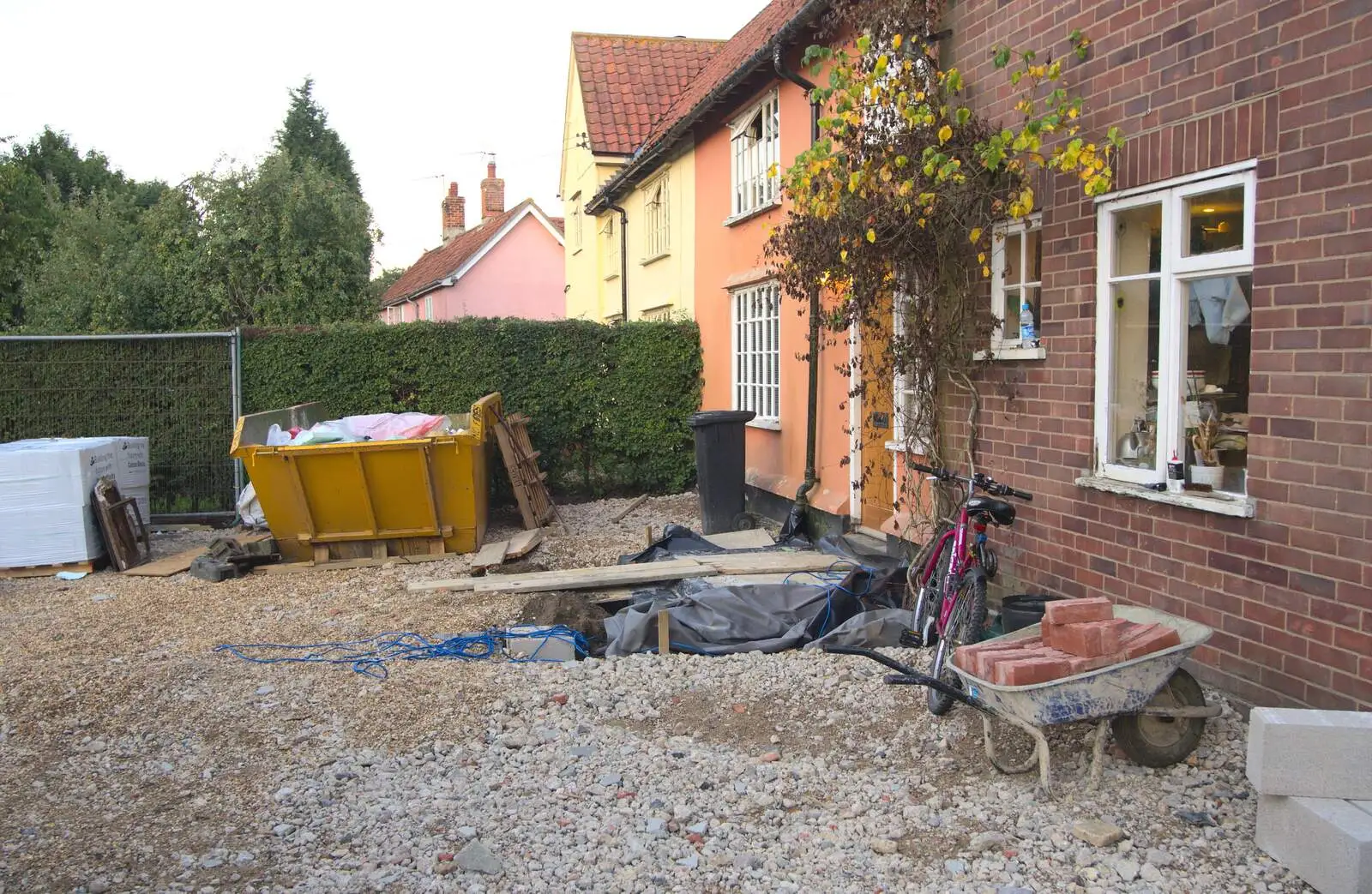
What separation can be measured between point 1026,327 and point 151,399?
34.6 feet

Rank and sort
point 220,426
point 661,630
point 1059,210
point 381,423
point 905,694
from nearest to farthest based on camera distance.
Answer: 1. point 905,694
2. point 1059,210
3. point 661,630
4. point 381,423
5. point 220,426

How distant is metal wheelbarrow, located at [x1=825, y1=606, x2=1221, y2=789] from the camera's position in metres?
3.91

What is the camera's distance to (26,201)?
30.2 metres

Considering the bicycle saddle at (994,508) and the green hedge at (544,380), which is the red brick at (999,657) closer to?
the bicycle saddle at (994,508)

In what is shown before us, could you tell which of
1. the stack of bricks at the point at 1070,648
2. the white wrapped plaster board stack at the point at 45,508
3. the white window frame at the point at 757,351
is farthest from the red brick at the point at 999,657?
the white wrapped plaster board stack at the point at 45,508

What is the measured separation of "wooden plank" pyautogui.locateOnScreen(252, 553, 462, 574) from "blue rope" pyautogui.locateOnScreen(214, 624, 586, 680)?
2.58 m

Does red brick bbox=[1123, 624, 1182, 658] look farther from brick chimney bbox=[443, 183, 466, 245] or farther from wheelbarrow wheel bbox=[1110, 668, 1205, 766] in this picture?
→ brick chimney bbox=[443, 183, 466, 245]

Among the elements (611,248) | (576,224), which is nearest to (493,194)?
(576,224)

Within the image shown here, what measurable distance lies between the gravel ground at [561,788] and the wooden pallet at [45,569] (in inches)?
123

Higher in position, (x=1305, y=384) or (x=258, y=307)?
(x=258, y=307)

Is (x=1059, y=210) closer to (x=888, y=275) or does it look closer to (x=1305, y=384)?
(x=888, y=275)

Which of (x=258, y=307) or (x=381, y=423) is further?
(x=258, y=307)

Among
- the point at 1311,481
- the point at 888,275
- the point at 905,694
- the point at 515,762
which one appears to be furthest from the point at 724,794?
the point at 888,275

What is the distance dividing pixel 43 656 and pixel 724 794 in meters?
5.11
